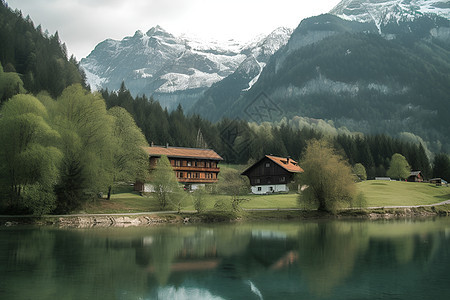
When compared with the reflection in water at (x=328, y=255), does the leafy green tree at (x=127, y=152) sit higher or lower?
higher

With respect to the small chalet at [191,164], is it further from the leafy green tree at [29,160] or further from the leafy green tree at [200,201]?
the leafy green tree at [29,160]

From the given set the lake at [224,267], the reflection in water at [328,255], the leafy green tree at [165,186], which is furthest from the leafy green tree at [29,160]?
the reflection in water at [328,255]

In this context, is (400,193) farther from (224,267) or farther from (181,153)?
(224,267)

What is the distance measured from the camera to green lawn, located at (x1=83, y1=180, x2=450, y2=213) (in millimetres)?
64231

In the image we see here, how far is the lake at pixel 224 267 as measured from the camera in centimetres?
1923

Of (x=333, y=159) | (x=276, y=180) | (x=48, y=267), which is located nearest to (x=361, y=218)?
(x=333, y=159)

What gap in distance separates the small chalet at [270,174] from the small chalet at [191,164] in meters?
9.18

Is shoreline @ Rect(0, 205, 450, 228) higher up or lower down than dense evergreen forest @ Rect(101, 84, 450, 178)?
lower down

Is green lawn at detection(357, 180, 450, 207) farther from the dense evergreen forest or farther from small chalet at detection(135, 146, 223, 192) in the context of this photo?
small chalet at detection(135, 146, 223, 192)

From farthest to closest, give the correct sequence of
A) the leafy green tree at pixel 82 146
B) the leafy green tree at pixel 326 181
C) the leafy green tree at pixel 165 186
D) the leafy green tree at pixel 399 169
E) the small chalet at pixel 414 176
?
the small chalet at pixel 414 176 < the leafy green tree at pixel 399 169 < the leafy green tree at pixel 326 181 < the leafy green tree at pixel 165 186 < the leafy green tree at pixel 82 146

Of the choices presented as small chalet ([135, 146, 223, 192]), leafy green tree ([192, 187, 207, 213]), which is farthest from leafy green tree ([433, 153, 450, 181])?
leafy green tree ([192, 187, 207, 213])

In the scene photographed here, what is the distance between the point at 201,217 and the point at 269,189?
40258mm

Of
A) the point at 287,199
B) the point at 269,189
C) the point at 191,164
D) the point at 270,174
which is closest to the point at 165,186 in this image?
the point at 287,199

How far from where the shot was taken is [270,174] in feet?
326
